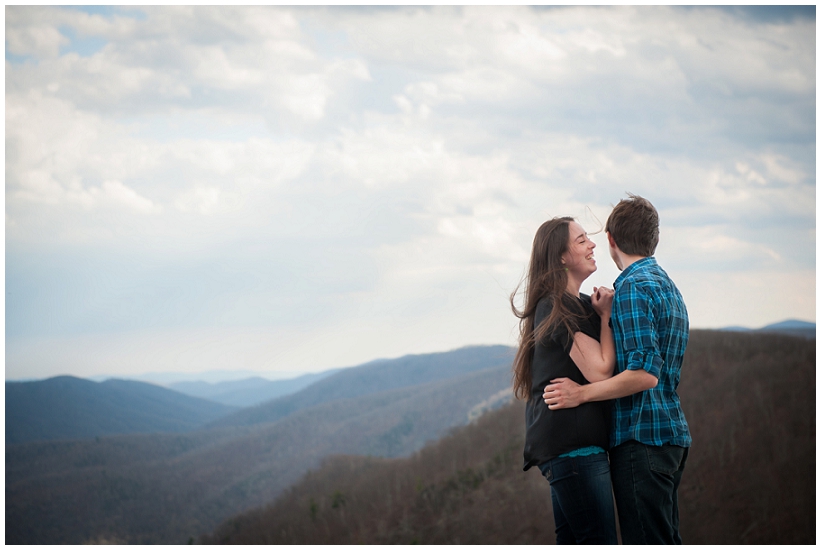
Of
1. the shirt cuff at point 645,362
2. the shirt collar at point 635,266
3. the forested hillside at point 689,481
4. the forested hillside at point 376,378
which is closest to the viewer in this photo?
the shirt cuff at point 645,362

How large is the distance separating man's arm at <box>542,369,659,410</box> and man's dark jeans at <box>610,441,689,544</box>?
0.72ft

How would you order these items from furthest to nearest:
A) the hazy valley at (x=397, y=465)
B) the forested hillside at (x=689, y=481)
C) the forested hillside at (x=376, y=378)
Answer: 1. the forested hillside at (x=376, y=378)
2. the hazy valley at (x=397, y=465)
3. the forested hillside at (x=689, y=481)

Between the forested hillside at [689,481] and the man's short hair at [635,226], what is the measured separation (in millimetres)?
5517

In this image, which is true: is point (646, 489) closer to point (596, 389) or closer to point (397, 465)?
point (596, 389)

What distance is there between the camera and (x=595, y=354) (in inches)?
87.4

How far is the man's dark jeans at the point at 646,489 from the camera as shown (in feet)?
7.09

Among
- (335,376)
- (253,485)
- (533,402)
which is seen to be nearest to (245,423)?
(335,376)

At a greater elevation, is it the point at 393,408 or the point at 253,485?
the point at 393,408

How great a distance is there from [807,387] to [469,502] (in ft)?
16.5

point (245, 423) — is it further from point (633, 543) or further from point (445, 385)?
point (633, 543)

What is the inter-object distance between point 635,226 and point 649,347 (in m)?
0.48

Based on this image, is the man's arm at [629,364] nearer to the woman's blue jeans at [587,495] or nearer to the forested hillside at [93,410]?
the woman's blue jeans at [587,495]

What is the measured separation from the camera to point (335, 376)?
23234mm

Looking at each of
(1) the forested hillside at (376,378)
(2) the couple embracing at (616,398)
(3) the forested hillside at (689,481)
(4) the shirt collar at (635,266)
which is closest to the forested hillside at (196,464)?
(1) the forested hillside at (376,378)
